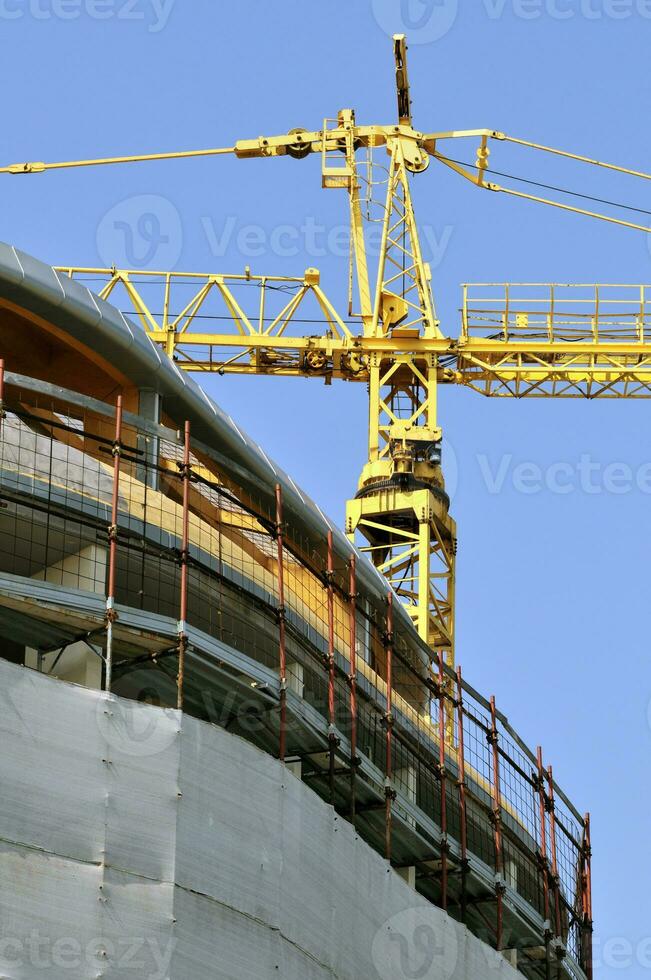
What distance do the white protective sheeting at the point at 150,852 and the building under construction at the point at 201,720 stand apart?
0.04 m

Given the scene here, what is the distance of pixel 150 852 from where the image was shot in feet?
104

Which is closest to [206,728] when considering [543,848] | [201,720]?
[201,720]

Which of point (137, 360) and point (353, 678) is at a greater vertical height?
point (137, 360)

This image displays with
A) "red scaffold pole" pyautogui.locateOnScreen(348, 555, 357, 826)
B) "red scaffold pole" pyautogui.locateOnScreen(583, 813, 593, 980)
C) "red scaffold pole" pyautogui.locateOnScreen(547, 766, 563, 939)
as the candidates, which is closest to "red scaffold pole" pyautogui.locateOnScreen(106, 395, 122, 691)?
"red scaffold pole" pyautogui.locateOnScreen(348, 555, 357, 826)

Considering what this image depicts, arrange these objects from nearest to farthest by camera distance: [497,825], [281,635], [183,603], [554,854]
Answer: [183,603]
[281,635]
[497,825]
[554,854]

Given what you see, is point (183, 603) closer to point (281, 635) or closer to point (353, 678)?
point (281, 635)

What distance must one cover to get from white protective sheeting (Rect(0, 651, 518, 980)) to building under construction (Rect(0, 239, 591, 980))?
0.04 m

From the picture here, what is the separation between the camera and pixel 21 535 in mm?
34750

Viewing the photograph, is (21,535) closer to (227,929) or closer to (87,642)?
(87,642)

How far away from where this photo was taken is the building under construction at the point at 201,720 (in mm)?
31078

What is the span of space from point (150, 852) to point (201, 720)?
3.17 metres

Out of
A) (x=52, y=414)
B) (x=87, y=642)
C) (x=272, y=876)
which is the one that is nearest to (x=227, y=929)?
(x=272, y=876)

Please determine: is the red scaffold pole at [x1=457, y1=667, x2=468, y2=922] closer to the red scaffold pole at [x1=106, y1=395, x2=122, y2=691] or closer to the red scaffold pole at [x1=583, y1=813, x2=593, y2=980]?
the red scaffold pole at [x1=583, y1=813, x2=593, y2=980]

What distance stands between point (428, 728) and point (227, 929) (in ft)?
36.5
